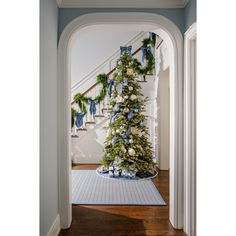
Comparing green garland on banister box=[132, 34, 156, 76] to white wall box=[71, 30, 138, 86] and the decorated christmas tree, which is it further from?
white wall box=[71, 30, 138, 86]

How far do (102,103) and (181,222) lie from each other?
4590 millimetres

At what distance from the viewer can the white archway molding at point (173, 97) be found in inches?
107

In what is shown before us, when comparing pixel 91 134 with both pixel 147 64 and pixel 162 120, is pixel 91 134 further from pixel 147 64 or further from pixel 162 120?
pixel 147 64

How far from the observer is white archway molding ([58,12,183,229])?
2.71m

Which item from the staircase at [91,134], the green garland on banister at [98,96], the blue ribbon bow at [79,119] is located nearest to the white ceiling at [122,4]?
the staircase at [91,134]

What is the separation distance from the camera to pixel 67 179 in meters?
2.74

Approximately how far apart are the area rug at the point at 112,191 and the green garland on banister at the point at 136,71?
7.71 ft
